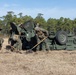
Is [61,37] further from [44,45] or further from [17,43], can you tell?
[17,43]

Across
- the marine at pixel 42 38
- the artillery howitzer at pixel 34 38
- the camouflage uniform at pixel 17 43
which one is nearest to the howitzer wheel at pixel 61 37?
the artillery howitzer at pixel 34 38

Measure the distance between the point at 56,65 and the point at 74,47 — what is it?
→ 7.82 metres

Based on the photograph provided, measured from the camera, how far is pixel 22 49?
1925 centimetres

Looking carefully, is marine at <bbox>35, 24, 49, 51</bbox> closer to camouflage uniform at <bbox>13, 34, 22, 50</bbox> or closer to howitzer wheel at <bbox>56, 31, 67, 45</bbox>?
howitzer wheel at <bbox>56, 31, 67, 45</bbox>

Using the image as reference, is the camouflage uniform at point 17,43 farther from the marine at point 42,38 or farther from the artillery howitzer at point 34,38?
the marine at point 42,38

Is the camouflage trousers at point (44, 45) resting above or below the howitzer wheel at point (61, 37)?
below

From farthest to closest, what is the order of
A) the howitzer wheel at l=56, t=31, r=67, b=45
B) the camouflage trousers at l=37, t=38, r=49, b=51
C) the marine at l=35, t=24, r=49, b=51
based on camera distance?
the howitzer wheel at l=56, t=31, r=67, b=45 → the camouflage trousers at l=37, t=38, r=49, b=51 → the marine at l=35, t=24, r=49, b=51

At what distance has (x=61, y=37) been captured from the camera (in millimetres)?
18641

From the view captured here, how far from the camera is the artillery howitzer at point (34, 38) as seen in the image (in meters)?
18.5

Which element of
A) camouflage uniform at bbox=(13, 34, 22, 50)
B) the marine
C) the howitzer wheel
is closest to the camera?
the marine

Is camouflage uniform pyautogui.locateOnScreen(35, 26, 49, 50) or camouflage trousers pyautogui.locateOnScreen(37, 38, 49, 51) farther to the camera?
camouflage trousers pyautogui.locateOnScreen(37, 38, 49, 51)

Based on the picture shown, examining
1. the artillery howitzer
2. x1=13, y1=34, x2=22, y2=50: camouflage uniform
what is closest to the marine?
the artillery howitzer

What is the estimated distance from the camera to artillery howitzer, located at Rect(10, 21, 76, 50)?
60.8 feet

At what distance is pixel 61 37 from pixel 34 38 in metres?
1.63
